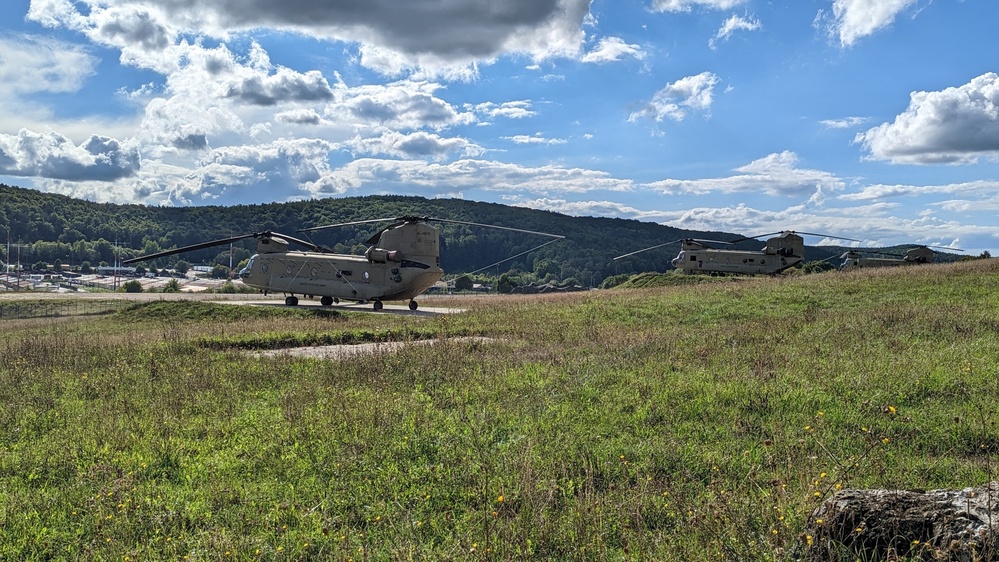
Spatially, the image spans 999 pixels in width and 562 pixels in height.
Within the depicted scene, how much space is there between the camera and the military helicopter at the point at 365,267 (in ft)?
105

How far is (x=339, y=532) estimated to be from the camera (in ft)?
18.3

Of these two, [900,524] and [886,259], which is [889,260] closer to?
[886,259]

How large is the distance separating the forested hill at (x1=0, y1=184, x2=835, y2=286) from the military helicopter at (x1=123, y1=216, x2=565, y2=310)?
112534 millimetres

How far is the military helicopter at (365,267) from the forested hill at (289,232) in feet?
369

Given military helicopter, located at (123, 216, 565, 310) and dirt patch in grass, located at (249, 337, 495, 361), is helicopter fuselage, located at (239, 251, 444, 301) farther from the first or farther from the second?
dirt patch in grass, located at (249, 337, 495, 361)

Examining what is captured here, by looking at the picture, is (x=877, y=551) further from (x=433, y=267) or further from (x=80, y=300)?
(x=80, y=300)

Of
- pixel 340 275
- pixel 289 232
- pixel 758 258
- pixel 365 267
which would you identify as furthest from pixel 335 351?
pixel 289 232

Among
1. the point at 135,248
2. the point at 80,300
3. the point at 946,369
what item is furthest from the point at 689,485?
the point at 135,248

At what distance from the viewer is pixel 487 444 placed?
25.0 ft

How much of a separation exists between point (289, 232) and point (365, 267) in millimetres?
142028

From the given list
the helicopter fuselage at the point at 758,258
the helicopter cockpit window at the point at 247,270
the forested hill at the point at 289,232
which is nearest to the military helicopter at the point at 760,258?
the helicopter fuselage at the point at 758,258

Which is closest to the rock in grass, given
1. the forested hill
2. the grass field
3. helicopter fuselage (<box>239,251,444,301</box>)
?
the grass field

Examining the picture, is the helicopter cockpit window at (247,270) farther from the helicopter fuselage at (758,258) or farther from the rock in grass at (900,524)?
the rock in grass at (900,524)

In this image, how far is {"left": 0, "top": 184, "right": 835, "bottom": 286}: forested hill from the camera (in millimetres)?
159625
